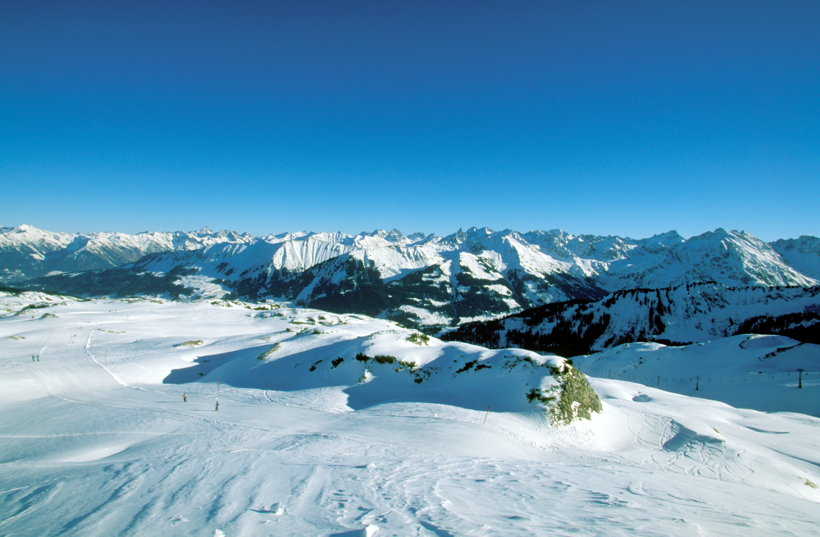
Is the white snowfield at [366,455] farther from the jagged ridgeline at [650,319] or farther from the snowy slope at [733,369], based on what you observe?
the jagged ridgeline at [650,319]

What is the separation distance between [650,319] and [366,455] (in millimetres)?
202588

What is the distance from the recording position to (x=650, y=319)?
17238cm

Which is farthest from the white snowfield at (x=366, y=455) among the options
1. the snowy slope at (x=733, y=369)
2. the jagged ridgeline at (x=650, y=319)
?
the jagged ridgeline at (x=650, y=319)

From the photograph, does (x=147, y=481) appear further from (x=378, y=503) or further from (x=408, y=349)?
(x=408, y=349)

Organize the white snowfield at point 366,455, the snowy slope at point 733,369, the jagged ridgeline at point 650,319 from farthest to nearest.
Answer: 1. the jagged ridgeline at point 650,319
2. the snowy slope at point 733,369
3. the white snowfield at point 366,455

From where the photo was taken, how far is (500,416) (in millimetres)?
19734

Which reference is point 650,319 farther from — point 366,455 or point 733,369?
point 366,455

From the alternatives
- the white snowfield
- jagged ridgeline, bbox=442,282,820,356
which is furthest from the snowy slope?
jagged ridgeline, bbox=442,282,820,356

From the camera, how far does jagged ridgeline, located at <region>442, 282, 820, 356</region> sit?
513 feet

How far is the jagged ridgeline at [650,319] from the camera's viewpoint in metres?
156

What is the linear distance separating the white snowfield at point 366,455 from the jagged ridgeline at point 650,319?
13845 cm

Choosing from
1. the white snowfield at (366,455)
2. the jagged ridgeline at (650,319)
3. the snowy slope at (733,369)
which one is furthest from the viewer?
the jagged ridgeline at (650,319)

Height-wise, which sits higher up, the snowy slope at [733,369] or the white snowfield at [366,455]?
the white snowfield at [366,455]

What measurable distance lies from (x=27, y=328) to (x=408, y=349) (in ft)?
242
